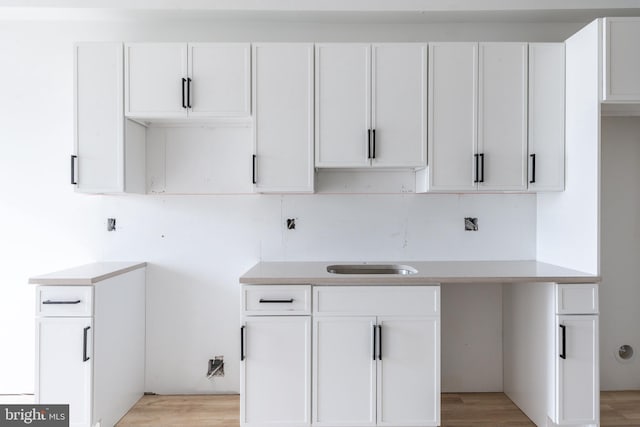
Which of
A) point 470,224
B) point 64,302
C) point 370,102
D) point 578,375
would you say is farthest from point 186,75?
point 578,375

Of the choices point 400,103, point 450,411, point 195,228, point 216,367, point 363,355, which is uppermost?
point 400,103

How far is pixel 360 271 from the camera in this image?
2732mm

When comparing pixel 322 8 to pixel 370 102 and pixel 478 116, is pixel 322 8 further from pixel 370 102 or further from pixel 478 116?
pixel 478 116

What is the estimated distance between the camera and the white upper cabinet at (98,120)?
2.36m

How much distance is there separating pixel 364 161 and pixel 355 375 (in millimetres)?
1203

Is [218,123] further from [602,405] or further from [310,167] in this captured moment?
[602,405]

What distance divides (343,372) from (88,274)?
1488 mm

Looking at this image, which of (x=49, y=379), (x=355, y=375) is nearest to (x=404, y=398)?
(x=355, y=375)

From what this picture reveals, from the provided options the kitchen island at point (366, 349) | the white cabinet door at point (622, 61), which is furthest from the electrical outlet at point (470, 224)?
the white cabinet door at point (622, 61)

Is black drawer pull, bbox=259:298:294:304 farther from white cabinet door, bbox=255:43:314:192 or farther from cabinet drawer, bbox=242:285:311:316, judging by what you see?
white cabinet door, bbox=255:43:314:192

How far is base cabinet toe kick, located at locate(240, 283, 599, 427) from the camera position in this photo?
6.93ft

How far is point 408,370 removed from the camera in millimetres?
2127

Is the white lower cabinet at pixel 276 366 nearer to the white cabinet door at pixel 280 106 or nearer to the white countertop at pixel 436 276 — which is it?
the white countertop at pixel 436 276

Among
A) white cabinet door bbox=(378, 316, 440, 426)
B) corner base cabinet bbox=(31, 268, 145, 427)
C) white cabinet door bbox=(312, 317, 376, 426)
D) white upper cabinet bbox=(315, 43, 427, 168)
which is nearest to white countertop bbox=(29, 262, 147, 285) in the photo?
corner base cabinet bbox=(31, 268, 145, 427)
